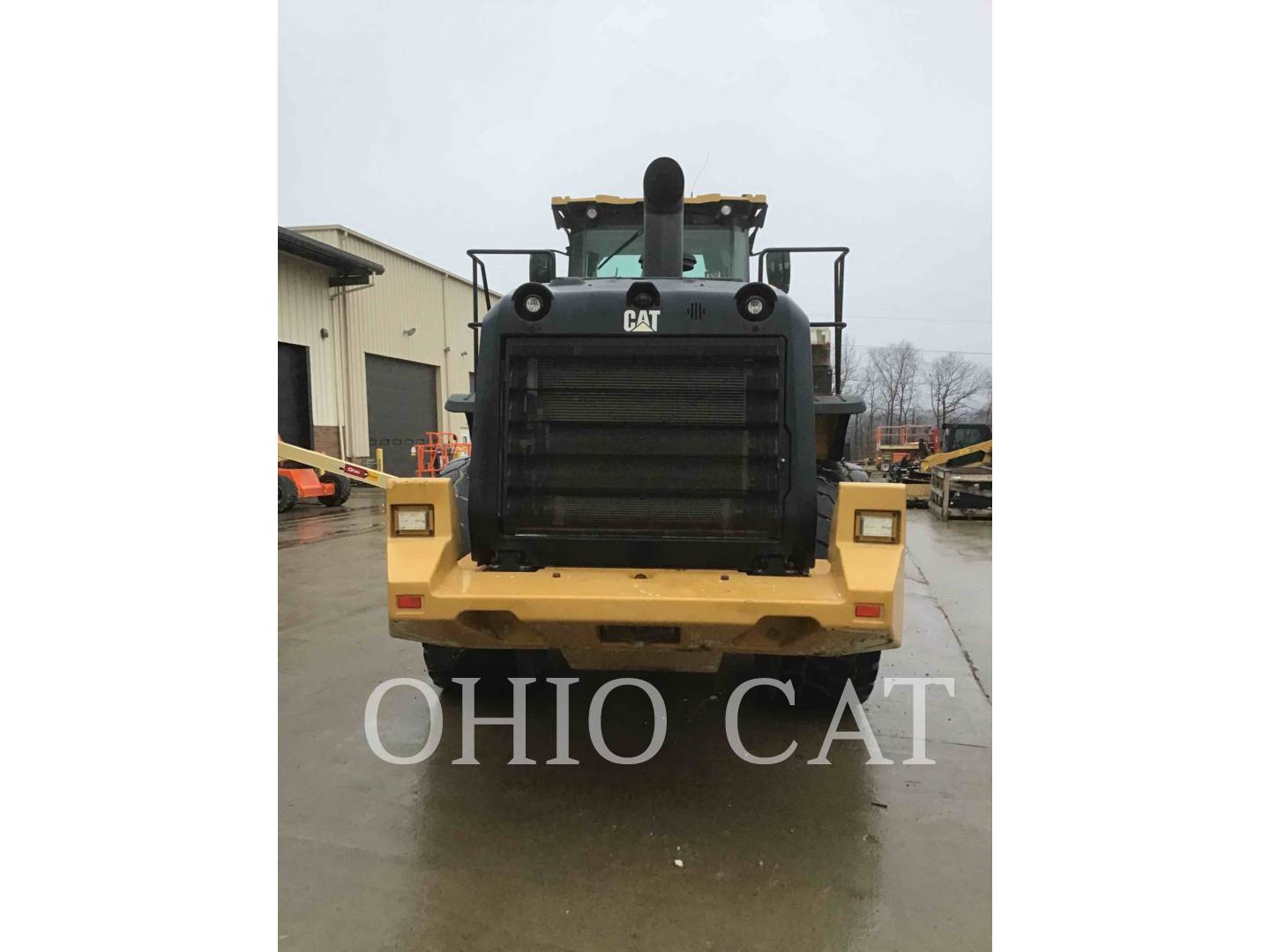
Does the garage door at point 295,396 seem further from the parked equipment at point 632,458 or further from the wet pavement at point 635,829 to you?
the parked equipment at point 632,458

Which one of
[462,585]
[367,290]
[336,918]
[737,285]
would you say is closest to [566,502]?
[462,585]

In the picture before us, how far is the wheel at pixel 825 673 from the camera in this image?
3.63m

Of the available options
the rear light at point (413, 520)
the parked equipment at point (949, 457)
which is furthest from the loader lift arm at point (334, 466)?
the parked equipment at point (949, 457)

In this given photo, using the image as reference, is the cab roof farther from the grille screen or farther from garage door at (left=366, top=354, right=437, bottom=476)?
garage door at (left=366, top=354, right=437, bottom=476)

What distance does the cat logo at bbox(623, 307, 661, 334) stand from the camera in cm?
287

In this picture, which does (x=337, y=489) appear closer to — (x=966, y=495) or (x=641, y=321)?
(x=966, y=495)

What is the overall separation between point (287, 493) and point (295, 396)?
4.71 meters

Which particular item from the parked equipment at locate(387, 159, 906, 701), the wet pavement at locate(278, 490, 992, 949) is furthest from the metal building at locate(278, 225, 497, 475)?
the parked equipment at locate(387, 159, 906, 701)

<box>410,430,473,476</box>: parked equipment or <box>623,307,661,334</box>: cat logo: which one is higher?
<box>623,307,661,334</box>: cat logo

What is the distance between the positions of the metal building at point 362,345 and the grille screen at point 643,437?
14557 millimetres

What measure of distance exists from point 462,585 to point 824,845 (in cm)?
171

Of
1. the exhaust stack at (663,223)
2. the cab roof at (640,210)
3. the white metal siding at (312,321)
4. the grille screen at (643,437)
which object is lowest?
the grille screen at (643,437)

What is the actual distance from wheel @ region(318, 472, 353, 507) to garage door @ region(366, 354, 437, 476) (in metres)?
4.68

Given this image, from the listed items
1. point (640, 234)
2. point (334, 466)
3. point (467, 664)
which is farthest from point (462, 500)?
point (334, 466)
